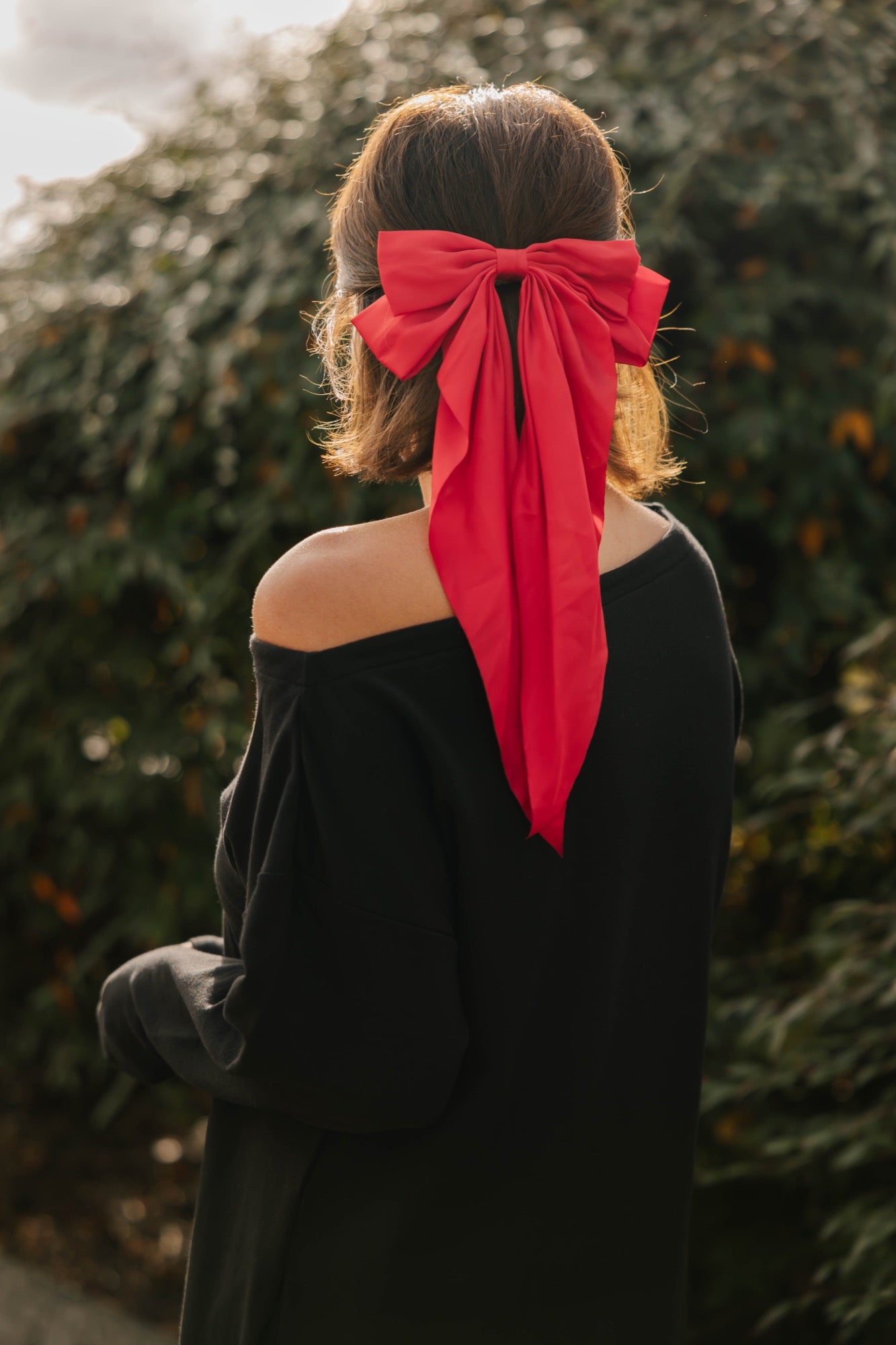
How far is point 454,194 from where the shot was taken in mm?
1181

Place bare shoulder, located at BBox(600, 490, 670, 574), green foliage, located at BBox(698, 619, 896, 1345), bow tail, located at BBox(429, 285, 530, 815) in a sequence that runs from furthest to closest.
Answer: green foliage, located at BBox(698, 619, 896, 1345), bare shoulder, located at BBox(600, 490, 670, 574), bow tail, located at BBox(429, 285, 530, 815)

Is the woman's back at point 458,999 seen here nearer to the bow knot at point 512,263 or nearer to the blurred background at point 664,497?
the bow knot at point 512,263

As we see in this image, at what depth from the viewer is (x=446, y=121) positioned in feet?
3.84

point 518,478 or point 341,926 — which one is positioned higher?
point 518,478

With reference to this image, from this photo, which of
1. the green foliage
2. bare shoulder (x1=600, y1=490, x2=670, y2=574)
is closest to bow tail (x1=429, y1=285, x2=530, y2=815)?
bare shoulder (x1=600, y1=490, x2=670, y2=574)

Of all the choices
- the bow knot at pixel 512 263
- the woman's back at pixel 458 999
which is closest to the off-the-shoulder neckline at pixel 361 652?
the woman's back at pixel 458 999

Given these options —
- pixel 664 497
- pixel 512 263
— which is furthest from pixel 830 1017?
pixel 512 263

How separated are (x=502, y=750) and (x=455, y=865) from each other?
13 cm

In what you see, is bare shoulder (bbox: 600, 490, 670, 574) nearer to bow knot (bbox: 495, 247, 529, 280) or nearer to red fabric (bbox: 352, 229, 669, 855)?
red fabric (bbox: 352, 229, 669, 855)

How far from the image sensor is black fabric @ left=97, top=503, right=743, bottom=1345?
1.14 m

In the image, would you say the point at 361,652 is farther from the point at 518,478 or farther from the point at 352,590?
the point at 518,478

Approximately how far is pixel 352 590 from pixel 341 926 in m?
0.31

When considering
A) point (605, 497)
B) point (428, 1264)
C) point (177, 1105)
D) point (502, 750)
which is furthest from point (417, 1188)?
point (177, 1105)

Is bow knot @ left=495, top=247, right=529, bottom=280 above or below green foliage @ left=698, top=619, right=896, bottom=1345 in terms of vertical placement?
above
